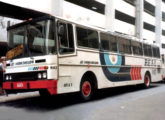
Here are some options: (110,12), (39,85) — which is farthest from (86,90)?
(110,12)

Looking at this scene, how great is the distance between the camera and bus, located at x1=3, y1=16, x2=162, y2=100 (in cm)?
727

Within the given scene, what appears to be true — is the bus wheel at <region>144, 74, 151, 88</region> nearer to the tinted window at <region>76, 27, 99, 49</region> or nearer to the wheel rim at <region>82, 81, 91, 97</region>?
the tinted window at <region>76, 27, 99, 49</region>

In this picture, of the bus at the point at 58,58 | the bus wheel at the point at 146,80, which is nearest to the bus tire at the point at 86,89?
the bus at the point at 58,58

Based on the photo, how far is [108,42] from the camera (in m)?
10.7

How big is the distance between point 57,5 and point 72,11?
2499 millimetres

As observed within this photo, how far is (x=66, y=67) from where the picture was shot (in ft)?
25.7

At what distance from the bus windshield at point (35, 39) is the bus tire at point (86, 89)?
203 centimetres

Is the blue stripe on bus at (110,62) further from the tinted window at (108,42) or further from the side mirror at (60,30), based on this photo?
the side mirror at (60,30)

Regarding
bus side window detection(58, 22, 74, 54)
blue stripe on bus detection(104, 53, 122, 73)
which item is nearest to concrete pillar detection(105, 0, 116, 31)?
blue stripe on bus detection(104, 53, 122, 73)

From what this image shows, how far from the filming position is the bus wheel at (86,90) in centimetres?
870

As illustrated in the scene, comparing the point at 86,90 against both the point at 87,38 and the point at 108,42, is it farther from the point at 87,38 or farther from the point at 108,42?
the point at 108,42

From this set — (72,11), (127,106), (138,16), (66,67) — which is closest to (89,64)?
(66,67)

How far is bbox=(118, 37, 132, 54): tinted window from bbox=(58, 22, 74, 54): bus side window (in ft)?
13.0

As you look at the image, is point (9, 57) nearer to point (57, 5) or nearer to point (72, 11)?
point (57, 5)
